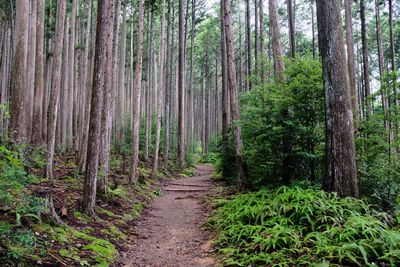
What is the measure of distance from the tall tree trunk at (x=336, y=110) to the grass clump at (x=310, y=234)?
0.45 metres

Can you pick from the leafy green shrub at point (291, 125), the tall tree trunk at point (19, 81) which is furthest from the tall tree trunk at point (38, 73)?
the leafy green shrub at point (291, 125)

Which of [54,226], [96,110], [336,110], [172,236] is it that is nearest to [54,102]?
[96,110]

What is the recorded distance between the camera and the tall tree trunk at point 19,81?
730 cm

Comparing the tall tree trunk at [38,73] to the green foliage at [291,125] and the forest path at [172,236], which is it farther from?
the green foliage at [291,125]

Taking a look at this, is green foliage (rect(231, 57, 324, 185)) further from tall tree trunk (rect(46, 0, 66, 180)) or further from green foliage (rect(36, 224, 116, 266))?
tall tree trunk (rect(46, 0, 66, 180))

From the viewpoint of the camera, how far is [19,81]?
7.52m

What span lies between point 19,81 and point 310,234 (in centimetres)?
770

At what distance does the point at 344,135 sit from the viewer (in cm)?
590

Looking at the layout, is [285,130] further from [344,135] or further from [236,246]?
[236,246]

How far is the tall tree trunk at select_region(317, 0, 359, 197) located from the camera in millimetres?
5832

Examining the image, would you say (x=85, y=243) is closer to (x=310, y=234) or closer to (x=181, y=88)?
(x=310, y=234)

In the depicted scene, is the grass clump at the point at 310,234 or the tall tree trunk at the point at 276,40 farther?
the tall tree trunk at the point at 276,40

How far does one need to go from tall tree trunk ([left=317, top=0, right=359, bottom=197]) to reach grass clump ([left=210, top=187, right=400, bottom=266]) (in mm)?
451

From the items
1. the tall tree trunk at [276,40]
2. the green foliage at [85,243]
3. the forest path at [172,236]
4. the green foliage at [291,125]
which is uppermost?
the tall tree trunk at [276,40]
